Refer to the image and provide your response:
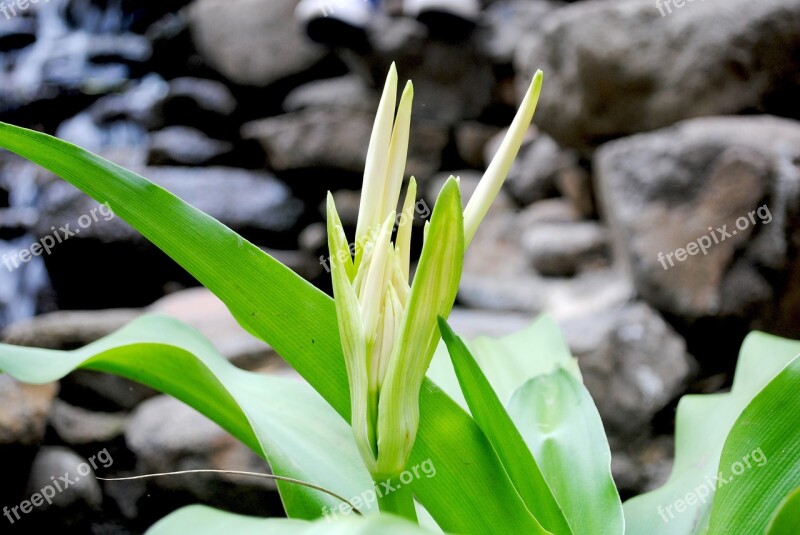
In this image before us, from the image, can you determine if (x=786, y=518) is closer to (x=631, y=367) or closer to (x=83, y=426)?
(x=631, y=367)

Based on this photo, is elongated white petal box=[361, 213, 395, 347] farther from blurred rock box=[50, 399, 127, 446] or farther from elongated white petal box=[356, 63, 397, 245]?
blurred rock box=[50, 399, 127, 446]

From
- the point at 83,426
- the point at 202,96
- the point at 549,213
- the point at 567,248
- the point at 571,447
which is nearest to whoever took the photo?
the point at 571,447

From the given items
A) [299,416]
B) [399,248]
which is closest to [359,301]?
[399,248]

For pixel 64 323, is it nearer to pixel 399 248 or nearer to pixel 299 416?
pixel 299 416

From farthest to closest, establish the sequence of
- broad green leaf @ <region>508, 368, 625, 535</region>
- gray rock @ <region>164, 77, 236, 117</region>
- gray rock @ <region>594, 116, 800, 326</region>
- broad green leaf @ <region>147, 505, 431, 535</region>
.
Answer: gray rock @ <region>164, 77, 236, 117</region> → gray rock @ <region>594, 116, 800, 326</region> → broad green leaf @ <region>508, 368, 625, 535</region> → broad green leaf @ <region>147, 505, 431, 535</region>

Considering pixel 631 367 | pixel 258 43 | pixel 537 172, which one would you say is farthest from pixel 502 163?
pixel 258 43

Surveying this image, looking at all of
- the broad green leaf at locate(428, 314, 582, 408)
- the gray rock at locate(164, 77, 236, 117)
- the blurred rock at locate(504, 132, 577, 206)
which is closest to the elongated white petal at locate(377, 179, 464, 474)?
the broad green leaf at locate(428, 314, 582, 408)
